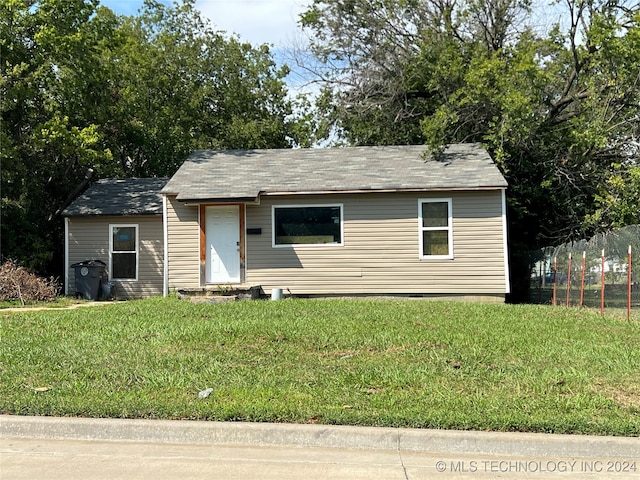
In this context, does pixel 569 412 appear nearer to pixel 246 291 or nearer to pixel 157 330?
pixel 157 330

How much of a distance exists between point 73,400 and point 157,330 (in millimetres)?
3373

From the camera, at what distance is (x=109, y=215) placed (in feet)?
57.2

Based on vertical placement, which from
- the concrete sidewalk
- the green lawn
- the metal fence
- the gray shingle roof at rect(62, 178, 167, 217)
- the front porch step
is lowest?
the concrete sidewalk

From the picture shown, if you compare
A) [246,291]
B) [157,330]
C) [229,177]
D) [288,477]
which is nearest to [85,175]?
[229,177]

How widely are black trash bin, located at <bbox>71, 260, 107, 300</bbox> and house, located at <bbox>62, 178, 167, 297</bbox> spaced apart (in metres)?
0.63

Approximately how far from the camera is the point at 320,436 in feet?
16.2

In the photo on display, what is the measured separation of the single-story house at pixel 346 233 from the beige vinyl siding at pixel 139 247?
89.9 inches

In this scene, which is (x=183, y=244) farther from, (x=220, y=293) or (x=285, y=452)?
(x=285, y=452)

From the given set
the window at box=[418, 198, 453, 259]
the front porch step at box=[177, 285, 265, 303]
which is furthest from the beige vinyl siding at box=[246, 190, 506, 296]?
the front porch step at box=[177, 285, 265, 303]

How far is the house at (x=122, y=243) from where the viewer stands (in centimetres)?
1741

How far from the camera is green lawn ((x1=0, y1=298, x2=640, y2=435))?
529 centimetres

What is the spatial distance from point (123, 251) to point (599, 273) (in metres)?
12.8

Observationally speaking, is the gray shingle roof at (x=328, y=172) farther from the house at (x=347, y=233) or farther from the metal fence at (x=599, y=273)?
the metal fence at (x=599, y=273)

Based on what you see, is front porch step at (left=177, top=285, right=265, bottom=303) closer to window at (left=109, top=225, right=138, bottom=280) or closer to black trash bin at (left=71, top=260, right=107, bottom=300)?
black trash bin at (left=71, top=260, right=107, bottom=300)
